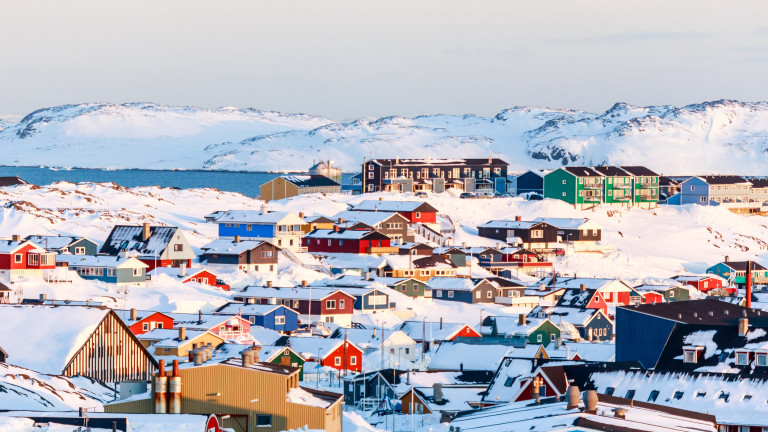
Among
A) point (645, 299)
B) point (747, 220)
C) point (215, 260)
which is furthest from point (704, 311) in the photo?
point (747, 220)

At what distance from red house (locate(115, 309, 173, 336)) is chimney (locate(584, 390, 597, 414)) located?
23.9m

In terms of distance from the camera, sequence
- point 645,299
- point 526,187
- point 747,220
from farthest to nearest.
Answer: point 526,187 → point 747,220 → point 645,299

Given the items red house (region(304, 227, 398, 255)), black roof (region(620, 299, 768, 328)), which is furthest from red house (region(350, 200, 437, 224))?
black roof (region(620, 299, 768, 328))

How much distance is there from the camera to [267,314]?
178 feet

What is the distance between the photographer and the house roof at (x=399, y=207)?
92.9 meters

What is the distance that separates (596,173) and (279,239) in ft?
137

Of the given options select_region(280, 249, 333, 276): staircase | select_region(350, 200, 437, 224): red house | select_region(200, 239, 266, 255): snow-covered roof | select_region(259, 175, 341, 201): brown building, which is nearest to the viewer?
select_region(200, 239, 266, 255): snow-covered roof

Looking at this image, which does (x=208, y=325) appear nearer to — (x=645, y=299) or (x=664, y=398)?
(x=664, y=398)

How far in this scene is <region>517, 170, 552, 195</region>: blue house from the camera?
12169cm

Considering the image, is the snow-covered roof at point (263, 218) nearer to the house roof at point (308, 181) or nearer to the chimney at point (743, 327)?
the house roof at point (308, 181)

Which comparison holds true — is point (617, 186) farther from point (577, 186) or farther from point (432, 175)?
point (432, 175)

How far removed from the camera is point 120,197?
98062 millimetres

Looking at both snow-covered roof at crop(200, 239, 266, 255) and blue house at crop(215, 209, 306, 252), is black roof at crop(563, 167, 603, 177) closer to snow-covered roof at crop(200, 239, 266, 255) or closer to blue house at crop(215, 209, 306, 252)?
blue house at crop(215, 209, 306, 252)

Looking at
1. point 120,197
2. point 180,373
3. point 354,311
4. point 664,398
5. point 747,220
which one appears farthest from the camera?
point 747,220
